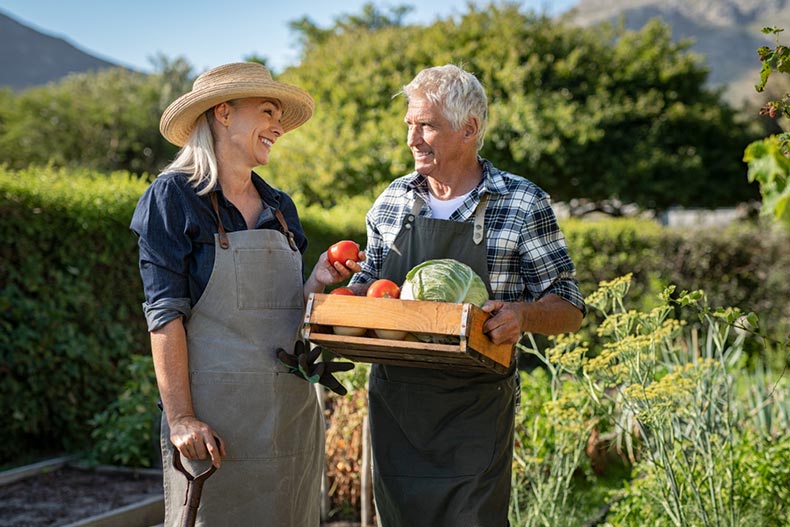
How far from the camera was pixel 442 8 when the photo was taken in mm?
16109

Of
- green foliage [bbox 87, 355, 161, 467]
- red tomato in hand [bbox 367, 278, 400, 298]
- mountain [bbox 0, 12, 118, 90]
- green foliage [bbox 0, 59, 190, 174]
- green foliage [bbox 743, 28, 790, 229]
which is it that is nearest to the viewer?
green foliage [bbox 743, 28, 790, 229]

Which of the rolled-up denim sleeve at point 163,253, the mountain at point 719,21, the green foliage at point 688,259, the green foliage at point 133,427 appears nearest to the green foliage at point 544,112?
the green foliage at point 688,259

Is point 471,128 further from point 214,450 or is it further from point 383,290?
point 214,450

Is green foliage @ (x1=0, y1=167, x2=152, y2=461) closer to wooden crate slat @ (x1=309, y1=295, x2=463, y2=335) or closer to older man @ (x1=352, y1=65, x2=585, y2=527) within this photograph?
older man @ (x1=352, y1=65, x2=585, y2=527)

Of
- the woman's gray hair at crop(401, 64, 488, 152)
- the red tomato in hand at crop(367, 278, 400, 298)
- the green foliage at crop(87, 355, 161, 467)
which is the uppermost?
the woman's gray hair at crop(401, 64, 488, 152)

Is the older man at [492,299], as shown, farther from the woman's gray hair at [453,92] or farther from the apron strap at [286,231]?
the apron strap at [286,231]

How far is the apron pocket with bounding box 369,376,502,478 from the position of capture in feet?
8.69

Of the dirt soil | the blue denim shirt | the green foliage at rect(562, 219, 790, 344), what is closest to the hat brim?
the blue denim shirt

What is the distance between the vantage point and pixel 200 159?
8.06ft

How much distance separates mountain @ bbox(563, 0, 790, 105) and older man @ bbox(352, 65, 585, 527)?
7342 cm

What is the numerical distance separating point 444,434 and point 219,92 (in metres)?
1.29

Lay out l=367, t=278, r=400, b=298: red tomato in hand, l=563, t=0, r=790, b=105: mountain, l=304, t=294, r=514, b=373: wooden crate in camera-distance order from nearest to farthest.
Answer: l=304, t=294, r=514, b=373: wooden crate < l=367, t=278, r=400, b=298: red tomato in hand < l=563, t=0, r=790, b=105: mountain

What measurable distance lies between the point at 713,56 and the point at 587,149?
→ 3063 inches

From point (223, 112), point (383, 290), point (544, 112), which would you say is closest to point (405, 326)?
point (383, 290)
